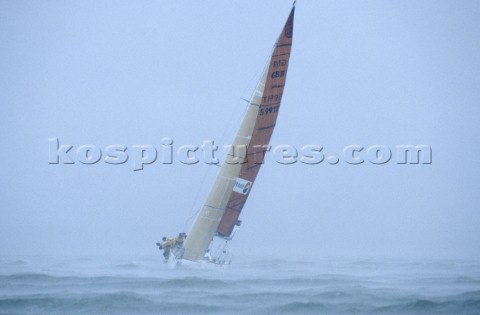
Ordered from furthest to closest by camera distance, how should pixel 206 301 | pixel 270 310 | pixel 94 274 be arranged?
1. pixel 94 274
2. pixel 206 301
3. pixel 270 310

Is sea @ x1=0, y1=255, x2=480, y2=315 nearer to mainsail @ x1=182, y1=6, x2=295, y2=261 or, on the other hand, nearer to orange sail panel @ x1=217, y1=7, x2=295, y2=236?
mainsail @ x1=182, y1=6, x2=295, y2=261

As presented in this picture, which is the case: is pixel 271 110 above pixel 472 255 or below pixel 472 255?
above

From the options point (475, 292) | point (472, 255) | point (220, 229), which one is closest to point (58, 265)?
point (220, 229)

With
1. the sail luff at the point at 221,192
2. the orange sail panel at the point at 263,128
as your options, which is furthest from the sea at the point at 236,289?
the orange sail panel at the point at 263,128

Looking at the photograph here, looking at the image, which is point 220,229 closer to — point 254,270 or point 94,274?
point 254,270

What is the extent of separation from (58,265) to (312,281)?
42.5ft

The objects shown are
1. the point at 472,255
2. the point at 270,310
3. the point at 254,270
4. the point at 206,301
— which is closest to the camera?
the point at 270,310

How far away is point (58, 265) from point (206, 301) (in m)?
13.7

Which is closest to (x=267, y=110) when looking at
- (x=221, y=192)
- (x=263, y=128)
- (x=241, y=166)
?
(x=263, y=128)

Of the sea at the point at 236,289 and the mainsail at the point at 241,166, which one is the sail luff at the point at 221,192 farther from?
the sea at the point at 236,289

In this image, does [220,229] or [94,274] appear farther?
[220,229]

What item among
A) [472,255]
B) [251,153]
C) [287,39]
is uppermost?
[287,39]

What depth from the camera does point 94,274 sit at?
30.1 meters

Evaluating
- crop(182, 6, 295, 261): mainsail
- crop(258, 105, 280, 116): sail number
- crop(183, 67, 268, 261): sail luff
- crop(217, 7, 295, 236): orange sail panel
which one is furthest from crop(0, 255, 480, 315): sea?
crop(258, 105, 280, 116): sail number
